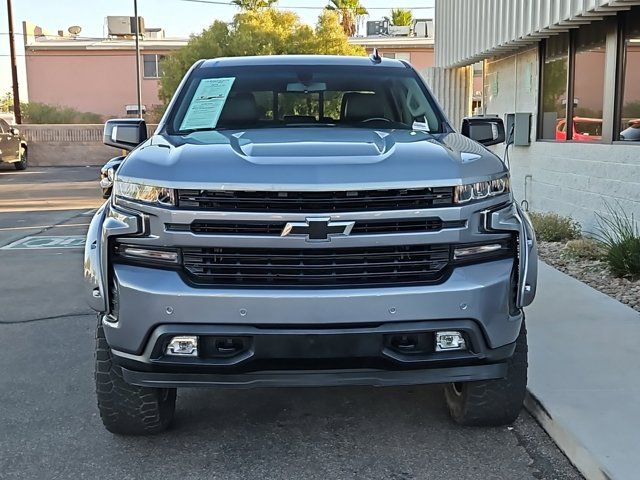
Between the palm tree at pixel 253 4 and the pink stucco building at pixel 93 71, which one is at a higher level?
the palm tree at pixel 253 4

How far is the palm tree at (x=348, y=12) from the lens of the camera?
49281mm

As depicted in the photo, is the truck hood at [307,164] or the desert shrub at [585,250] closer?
the truck hood at [307,164]

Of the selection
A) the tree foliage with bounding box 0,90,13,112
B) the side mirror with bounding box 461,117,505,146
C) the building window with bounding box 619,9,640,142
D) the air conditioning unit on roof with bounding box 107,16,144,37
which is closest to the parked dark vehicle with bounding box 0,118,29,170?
the air conditioning unit on roof with bounding box 107,16,144,37

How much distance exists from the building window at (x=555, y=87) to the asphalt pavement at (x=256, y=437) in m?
6.85

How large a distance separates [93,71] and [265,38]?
1734cm

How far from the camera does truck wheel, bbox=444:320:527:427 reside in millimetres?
3641

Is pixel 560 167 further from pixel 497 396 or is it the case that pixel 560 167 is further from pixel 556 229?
pixel 497 396

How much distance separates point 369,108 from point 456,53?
10.6 metres

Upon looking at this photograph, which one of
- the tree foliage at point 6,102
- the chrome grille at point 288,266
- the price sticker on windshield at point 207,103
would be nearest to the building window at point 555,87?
the price sticker on windshield at point 207,103

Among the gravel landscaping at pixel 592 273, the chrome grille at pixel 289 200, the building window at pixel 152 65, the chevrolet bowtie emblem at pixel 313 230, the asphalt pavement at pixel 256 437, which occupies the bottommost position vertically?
the asphalt pavement at pixel 256 437

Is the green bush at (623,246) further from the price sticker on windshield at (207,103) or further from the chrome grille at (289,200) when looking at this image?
the chrome grille at (289,200)

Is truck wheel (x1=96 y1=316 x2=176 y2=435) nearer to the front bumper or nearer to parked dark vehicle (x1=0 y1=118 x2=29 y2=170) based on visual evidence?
the front bumper

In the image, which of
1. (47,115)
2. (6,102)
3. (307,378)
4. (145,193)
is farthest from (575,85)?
(6,102)

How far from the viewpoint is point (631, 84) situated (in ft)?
27.2
